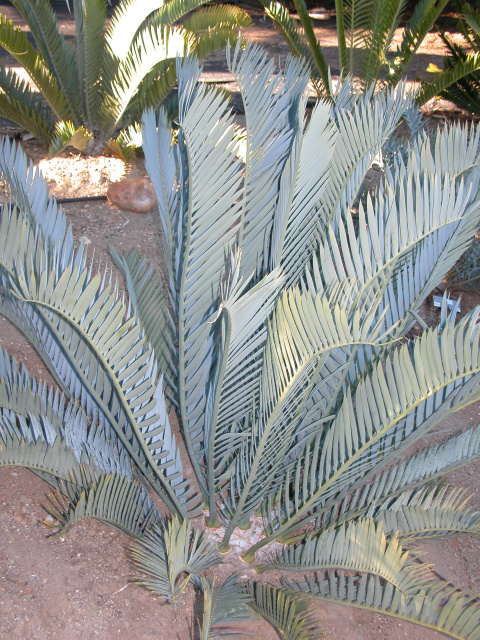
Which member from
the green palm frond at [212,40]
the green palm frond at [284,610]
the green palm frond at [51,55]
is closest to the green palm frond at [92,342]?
the green palm frond at [284,610]

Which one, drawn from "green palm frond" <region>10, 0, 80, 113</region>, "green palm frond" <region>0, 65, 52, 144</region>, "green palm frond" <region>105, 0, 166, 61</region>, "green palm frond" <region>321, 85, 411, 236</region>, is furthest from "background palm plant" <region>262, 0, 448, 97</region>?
"green palm frond" <region>321, 85, 411, 236</region>

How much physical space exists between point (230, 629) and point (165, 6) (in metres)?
4.00

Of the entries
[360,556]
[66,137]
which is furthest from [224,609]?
[66,137]

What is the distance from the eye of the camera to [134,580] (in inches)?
69.7

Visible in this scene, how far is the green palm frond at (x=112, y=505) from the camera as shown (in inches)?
60.9

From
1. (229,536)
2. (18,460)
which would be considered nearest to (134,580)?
(229,536)

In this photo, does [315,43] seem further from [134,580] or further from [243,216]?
[134,580]

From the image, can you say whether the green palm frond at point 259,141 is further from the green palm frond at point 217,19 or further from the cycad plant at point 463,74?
the cycad plant at point 463,74

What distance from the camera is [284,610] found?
150cm

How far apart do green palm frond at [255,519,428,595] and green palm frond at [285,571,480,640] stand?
5cm

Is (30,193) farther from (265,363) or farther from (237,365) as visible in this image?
(265,363)

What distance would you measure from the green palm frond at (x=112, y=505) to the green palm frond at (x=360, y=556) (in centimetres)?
43

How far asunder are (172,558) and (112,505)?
0.99 feet

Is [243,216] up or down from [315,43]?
down
